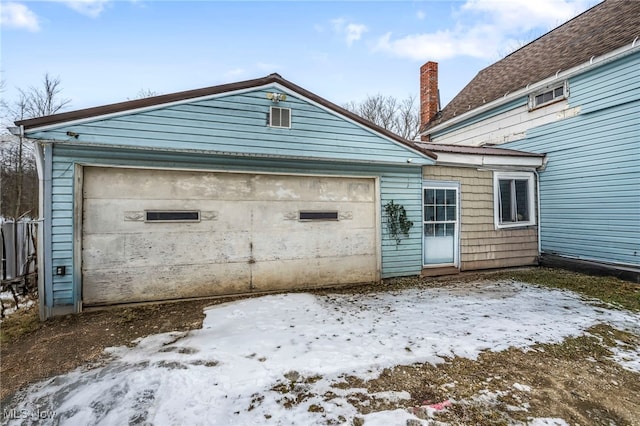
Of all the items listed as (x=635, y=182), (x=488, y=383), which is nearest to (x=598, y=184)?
(x=635, y=182)

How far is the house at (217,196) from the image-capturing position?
4477 millimetres

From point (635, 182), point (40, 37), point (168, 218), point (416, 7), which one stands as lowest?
point (168, 218)

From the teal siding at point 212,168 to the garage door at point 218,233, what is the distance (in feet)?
0.56

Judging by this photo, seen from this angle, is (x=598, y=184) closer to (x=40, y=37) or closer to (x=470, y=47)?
(x=470, y=47)

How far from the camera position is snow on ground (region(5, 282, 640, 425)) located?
7.63ft

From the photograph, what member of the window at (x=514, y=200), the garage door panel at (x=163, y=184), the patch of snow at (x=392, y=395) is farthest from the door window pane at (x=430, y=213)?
the patch of snow at (x=392, y=395)

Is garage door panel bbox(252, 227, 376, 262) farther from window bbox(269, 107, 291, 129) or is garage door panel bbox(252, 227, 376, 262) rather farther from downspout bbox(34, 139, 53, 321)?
downspout bbox(34, 139, 53, 321)

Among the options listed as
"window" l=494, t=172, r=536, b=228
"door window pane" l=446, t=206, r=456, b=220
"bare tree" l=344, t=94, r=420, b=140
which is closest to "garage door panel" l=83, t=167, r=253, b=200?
"door window pane" l=446, t=206, r=456, b=220

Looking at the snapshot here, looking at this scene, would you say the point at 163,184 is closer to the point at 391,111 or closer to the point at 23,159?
the point at 23,159

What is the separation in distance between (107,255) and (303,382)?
4007mm

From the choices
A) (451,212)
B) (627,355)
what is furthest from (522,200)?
(627,355)

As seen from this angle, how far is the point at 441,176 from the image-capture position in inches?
278

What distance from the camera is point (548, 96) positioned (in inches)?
331

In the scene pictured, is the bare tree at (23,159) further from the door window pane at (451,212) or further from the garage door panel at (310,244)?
the door window pane at (451,212)
